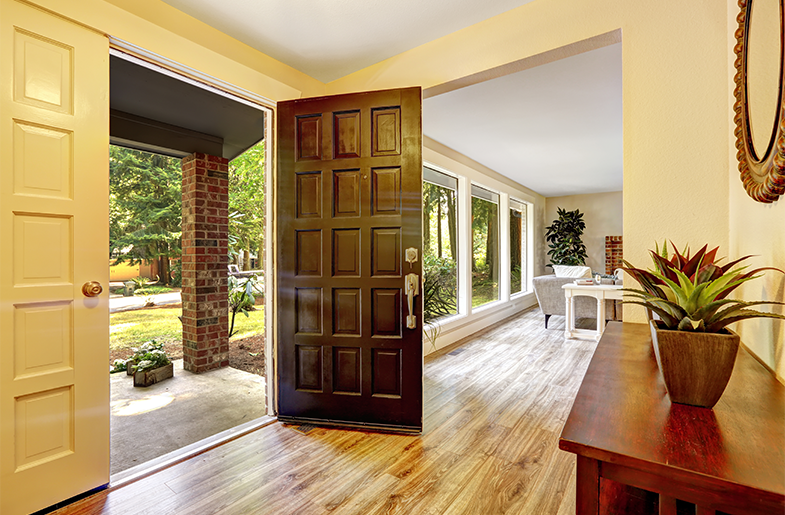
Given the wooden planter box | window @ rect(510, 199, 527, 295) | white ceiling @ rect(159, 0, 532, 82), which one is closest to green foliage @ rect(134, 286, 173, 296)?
the wooden planter box

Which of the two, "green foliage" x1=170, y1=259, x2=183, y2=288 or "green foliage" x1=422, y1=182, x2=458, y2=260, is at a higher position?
"green foliage" x1=422, y1=182, x2=458, y2=260

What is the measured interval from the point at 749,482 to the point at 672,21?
1897 mm

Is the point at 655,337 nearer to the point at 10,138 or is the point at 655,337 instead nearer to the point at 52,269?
the point at 52,269

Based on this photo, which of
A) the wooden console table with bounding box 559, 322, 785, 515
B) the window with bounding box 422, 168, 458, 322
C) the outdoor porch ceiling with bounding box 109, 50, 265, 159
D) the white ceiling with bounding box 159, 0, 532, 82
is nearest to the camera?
the wooden console table with bounding box 559, 322, 785, 515

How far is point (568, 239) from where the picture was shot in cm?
820

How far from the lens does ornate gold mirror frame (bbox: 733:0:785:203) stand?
34.0 inches

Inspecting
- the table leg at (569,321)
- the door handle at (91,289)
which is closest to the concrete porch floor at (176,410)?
the door handle at (91,289)

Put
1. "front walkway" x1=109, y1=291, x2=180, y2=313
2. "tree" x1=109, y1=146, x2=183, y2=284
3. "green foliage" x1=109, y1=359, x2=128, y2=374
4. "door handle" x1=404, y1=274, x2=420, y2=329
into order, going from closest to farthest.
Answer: "door handle" x1=404, y1=274, x2=420, y2=329 < "green foliage" x1=109, y1=359, x2=128, y2=374 < "tree" x1=109, y1=146, x2=183, y2=284 < "front walkway" x1=109, y1=291, x2=180, y2=313

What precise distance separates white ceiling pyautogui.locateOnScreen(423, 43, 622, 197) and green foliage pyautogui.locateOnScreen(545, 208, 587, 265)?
90.2 inches

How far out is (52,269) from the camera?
165 cm

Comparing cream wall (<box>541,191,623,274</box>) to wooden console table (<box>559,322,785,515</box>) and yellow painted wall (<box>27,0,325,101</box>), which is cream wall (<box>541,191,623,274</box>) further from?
wooden console table (<box>559,322,785,515</box>)

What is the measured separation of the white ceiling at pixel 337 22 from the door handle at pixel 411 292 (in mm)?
1535

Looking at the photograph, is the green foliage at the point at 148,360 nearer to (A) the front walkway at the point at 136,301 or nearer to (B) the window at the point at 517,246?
(A) the front walkway at the point at 136,301

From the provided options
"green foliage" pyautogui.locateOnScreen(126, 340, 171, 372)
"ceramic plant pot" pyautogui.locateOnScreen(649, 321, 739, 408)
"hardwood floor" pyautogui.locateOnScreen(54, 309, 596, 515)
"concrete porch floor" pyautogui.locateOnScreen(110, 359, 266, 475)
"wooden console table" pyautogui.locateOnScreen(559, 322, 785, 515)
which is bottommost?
"concrete porch floor" pyautogui.locateOnScreen(110, 359, 266, 475)
